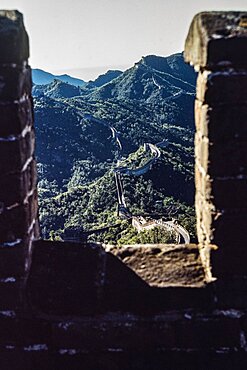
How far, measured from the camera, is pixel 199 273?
206cm

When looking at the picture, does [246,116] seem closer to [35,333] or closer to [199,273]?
[199,273]

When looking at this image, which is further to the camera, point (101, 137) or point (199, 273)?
point (101, 137)

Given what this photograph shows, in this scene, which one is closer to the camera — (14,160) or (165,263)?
(14,160)

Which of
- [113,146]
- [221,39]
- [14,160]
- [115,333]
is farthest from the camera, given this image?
[113,146]

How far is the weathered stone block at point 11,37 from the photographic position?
180 cm

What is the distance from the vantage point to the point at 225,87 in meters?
1.83

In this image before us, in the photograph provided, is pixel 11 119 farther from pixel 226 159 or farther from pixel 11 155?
pixel 226 159

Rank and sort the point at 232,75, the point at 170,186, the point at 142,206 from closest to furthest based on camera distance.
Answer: the point at 232,75, the point at 142,206, the point at 170,186

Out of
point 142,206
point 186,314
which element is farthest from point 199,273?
point 142,206

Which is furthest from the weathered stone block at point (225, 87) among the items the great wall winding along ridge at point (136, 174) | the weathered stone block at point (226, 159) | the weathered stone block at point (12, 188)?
the great wall winding along ridge at point (136, 174)

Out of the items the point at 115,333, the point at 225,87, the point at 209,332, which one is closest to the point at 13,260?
the point at 115,333

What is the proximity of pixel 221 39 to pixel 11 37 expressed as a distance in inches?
31.1

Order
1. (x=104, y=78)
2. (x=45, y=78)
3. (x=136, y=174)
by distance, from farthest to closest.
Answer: (x=45, y=78) < (x=104, y=78) < (x=136, y=174)

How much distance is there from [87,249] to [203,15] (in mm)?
1111
